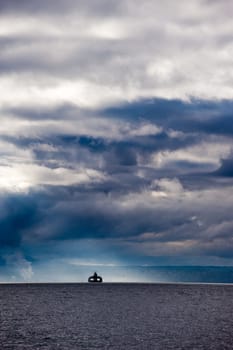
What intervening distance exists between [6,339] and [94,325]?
103 ft

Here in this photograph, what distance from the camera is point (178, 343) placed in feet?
302

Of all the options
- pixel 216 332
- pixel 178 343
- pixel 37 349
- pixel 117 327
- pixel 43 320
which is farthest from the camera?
pixel 43 320

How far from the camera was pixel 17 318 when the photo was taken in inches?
5546

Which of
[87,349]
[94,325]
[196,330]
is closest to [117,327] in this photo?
[94,325]

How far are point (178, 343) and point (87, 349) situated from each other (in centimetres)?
1593

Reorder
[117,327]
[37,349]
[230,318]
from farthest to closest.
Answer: [230,318]
[117,327]
[37,349]

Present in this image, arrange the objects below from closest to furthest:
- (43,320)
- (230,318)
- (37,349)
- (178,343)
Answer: (37,349), (178,343), (43,320), (230,318)

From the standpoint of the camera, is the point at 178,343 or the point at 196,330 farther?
the point at 196,330

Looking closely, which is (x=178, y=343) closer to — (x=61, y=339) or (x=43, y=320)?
(x=61, y=339)

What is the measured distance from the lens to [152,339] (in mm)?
97938

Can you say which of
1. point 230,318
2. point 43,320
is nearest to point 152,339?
point 43,320

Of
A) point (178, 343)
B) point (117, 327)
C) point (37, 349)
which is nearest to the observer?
point (37, 349)

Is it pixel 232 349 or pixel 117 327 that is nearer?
pixel 232 349

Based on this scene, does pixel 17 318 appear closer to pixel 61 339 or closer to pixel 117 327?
pixel 117 327
